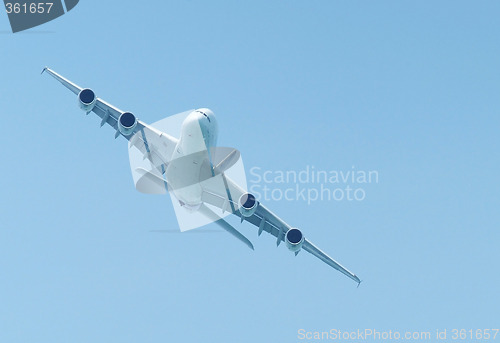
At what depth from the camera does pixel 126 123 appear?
57438 mm

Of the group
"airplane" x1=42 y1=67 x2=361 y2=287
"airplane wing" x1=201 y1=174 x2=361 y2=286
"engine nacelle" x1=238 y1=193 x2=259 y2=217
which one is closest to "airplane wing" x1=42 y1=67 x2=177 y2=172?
"airplane" x1=42 y1=67 x2=361 y2=287

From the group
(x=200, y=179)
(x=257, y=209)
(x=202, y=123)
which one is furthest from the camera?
(x=257, y=209)

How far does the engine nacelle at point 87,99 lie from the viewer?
2265 inches

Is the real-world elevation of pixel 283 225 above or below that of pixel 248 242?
above

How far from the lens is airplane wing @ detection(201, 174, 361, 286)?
2356 inches

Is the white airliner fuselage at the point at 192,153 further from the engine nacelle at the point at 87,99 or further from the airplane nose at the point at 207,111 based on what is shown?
the engine nacelle at the point at 87,99

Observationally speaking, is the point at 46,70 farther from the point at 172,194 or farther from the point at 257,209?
the point at 257,209

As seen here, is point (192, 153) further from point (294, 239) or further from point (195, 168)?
point (294, 239)

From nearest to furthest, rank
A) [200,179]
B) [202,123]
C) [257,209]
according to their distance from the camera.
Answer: [202,123] < [200,179] < [257,209]

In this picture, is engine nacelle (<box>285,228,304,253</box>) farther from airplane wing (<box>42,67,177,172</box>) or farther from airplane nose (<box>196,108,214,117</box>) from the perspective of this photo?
airplane nose (<box>196,108,214,117</box>)

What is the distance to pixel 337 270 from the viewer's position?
6350cm

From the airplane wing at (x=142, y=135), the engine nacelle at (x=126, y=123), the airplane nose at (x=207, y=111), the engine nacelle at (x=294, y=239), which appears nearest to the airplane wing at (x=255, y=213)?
the engine nacelle at (x=294, y=239)

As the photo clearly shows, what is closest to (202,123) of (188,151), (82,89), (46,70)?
(188,151)

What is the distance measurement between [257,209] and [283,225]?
2720mm
